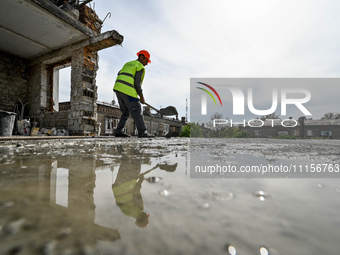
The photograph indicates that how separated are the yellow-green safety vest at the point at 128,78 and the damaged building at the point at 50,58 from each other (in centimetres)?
170

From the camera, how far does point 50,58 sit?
643 centimetres

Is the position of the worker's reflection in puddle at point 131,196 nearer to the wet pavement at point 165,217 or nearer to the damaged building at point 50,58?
the wet pavement at point 165,217

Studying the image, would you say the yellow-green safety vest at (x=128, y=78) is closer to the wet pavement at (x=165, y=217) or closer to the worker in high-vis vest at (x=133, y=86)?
the worker in high-vis vest at (x=133, y=86)

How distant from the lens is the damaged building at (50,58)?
16.3ft

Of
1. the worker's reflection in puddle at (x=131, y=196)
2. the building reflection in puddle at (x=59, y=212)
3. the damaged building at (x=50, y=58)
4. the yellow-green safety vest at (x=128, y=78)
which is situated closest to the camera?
the building reflection in puddle at (x=59, y=212)

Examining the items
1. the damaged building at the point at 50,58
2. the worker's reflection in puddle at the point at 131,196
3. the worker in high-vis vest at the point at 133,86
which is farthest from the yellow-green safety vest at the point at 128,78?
the worker's reflection in puddle at the point at 131,196

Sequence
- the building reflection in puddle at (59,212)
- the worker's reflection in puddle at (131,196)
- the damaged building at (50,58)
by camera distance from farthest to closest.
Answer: the damaged building at (50,58)
the worker's reflection in puddle at (131,196)
the building reflection in puddle at (59,212)

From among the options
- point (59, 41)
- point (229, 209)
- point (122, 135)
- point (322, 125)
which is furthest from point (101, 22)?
point (322, 125)

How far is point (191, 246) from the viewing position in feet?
1.00

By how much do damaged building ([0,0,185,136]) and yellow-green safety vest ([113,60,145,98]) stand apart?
170 centimetres

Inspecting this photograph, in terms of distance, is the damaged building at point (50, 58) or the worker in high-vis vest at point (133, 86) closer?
the worker in high-vis vest at point (133, 86)

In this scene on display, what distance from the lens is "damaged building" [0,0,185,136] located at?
16.3 feet

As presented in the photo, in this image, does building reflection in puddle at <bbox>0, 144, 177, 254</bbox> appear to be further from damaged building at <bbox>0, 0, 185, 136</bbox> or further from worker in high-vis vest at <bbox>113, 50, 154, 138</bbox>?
damaged building at <bbox>0, 0, 185, 136</bbox>

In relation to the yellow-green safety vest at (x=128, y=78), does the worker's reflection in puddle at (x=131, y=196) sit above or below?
below
